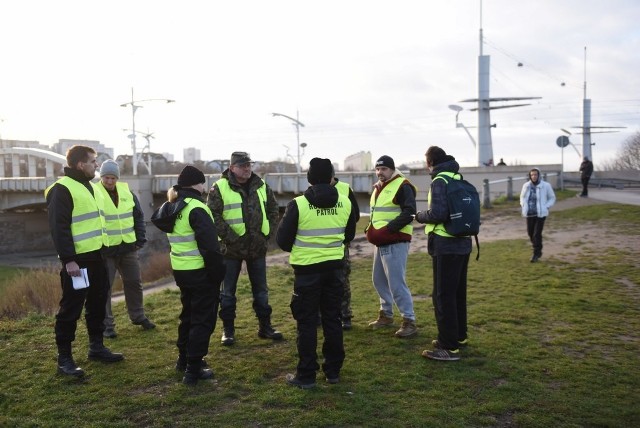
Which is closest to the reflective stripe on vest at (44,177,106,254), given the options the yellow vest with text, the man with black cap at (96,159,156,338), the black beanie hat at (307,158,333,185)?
the yellow vest with text

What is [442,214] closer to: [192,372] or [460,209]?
[460,209]

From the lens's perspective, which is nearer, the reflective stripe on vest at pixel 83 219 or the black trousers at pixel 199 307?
the black trousers at pixel 199 307

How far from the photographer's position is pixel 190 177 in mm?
5215

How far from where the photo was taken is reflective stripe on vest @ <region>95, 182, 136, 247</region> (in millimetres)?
6715

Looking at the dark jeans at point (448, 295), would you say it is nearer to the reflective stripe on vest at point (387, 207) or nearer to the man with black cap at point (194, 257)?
the reflective stripe on vest at point (387, 207)

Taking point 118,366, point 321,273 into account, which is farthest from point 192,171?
point 118,366

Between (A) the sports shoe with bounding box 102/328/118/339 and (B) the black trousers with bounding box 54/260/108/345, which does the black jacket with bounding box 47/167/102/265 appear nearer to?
(B) the black trousers with bounding box 54/260/108/345

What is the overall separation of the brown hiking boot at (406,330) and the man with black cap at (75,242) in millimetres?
3020

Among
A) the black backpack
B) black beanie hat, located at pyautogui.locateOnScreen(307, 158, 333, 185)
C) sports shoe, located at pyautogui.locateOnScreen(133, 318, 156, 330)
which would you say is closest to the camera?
black beanie hat, located at pyautogui.locateOnScreen(307, 158, 333, 185)

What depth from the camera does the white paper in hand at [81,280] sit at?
527 cm

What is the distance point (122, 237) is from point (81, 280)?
5.32 ft

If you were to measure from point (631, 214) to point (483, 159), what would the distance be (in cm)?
2239

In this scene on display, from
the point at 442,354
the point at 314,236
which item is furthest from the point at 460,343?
the point at 314,236

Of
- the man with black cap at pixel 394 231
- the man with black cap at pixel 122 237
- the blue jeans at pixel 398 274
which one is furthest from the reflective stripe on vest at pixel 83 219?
the blue jeans at pixel 398 274
